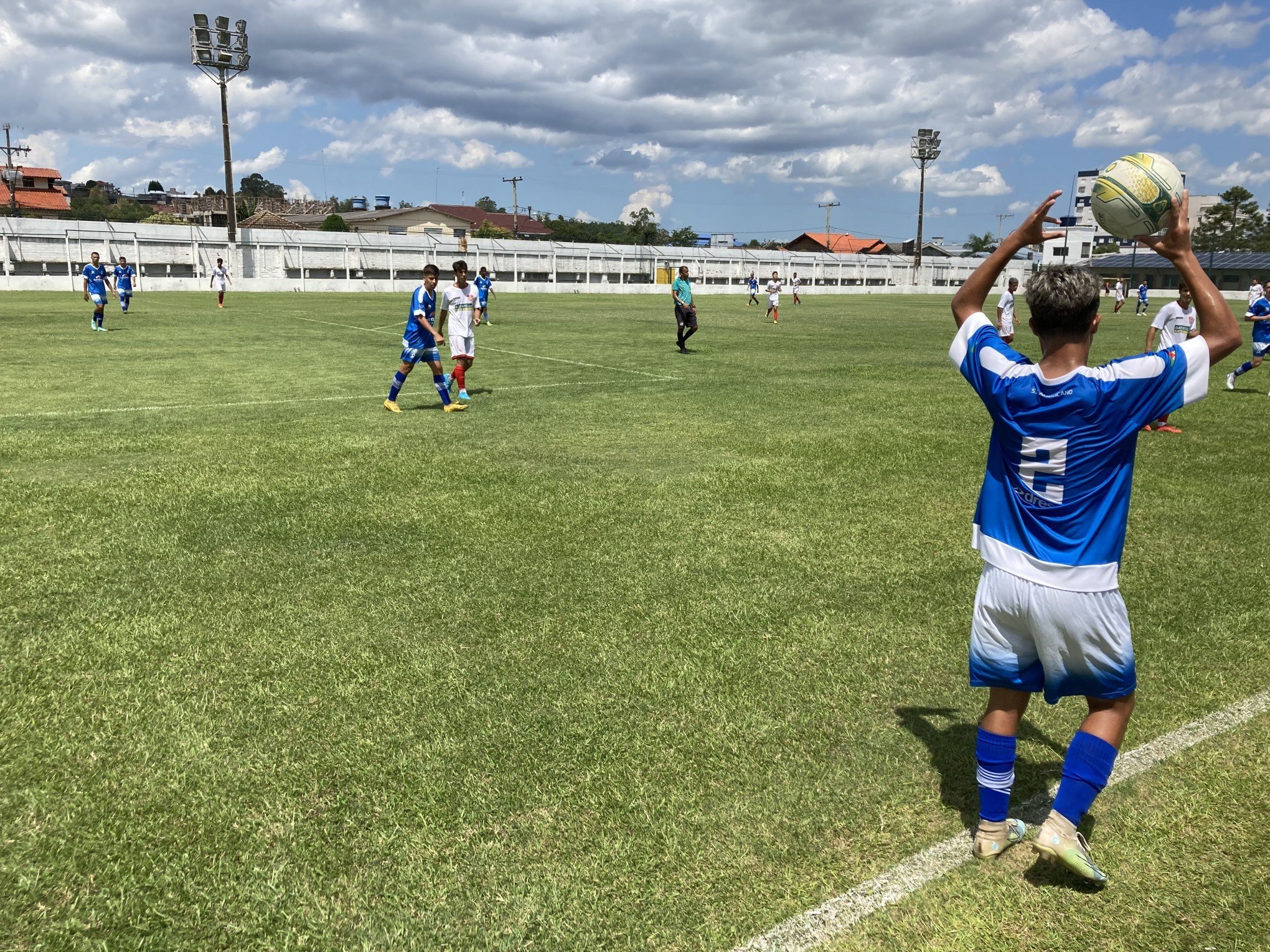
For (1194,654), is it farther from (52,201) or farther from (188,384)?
(52,201)

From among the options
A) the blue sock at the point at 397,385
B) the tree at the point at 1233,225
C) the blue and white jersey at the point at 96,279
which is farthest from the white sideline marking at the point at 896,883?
the tree at the point at 1233,225

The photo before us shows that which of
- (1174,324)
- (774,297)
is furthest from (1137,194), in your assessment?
(774,297)

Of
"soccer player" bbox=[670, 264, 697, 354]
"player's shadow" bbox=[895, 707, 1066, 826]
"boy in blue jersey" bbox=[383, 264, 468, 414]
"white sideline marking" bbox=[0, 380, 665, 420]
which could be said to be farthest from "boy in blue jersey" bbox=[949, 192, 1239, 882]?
"soccer player" bbox=[670, 264, 697, 354]

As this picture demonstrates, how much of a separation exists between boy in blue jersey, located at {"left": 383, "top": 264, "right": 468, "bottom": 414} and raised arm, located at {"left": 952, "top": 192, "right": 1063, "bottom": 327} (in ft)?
32.0

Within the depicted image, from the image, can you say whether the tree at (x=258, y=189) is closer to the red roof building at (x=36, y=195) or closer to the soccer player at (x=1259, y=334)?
the red roof building at (x=36, y=195)

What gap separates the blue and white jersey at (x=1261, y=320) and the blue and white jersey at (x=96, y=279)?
2715cm

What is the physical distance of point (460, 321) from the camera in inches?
525

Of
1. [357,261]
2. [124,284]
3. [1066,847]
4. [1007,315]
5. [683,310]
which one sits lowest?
[1066,847]

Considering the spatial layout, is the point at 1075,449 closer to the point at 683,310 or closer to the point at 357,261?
the point at 683,310

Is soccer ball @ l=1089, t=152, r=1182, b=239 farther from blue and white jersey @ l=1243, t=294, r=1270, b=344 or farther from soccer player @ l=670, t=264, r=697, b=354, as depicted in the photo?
soccer player @ l=670, t=264, r=697, b=354

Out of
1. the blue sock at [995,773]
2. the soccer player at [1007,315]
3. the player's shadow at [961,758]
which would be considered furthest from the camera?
the soccer player at [1007,315]

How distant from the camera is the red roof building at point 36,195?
8975 centimetres

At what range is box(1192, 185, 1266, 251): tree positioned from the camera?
100 meters

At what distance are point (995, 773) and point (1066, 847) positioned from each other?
32 centimetres
